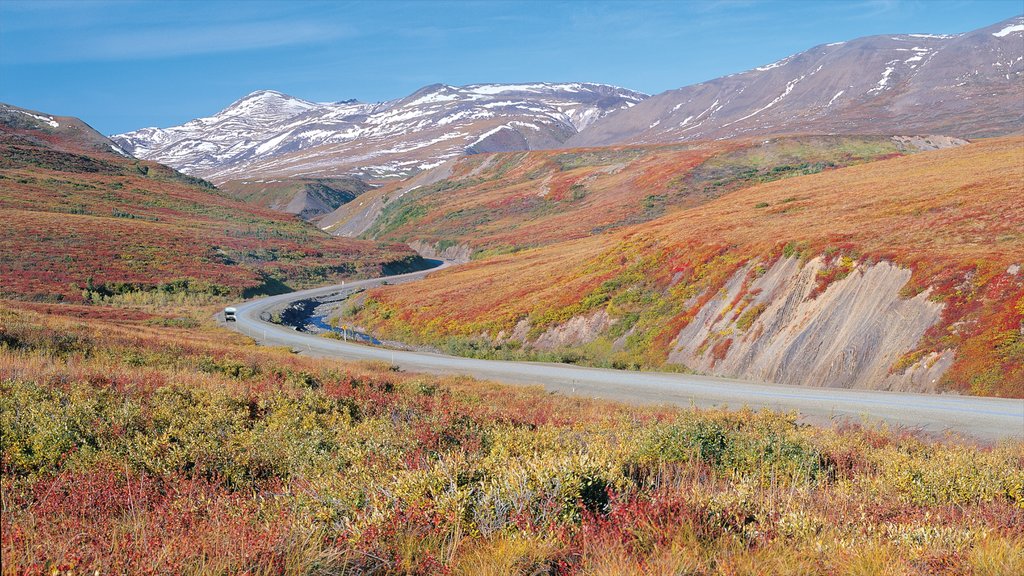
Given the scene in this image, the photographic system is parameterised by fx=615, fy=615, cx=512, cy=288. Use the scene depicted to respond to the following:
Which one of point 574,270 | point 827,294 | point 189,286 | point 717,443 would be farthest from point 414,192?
point 717,443

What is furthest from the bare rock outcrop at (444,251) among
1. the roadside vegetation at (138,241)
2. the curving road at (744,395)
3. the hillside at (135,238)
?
the curving road at (744,395)

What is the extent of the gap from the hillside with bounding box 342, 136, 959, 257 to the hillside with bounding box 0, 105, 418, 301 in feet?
58.4

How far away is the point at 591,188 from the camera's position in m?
110

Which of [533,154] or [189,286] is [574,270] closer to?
[189,286]

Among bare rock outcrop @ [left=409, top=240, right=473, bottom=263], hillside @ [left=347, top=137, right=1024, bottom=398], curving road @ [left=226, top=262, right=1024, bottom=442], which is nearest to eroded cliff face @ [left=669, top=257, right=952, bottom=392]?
hillside @ [left=347, top=137, right=1024, bottom=398]

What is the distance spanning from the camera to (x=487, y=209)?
120938mm

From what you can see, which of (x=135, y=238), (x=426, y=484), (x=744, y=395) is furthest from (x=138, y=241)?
(x=426, y=484)

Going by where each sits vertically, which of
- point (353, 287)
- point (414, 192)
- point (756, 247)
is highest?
point (414, 192)

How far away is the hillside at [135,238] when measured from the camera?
194 feet

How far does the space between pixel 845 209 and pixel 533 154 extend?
11803 cm

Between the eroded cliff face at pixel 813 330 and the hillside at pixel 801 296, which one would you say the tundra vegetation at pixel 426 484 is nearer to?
the hillside at pixel 801 296

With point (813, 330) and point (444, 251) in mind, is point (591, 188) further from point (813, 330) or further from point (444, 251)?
point (813, 330)

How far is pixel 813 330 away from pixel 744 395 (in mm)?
5920

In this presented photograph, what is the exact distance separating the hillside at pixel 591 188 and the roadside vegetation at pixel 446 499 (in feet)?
235
